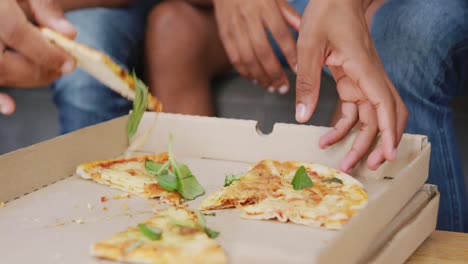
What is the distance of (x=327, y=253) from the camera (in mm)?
825

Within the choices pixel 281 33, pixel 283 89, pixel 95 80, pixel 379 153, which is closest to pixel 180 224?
pixel 379 153

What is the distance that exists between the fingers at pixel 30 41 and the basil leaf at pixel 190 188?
34 centimetres

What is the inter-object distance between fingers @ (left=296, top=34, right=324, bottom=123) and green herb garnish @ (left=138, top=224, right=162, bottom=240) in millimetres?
443

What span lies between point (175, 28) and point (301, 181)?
85 centimetres

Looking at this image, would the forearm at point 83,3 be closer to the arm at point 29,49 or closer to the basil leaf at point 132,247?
the arm at point 29,49

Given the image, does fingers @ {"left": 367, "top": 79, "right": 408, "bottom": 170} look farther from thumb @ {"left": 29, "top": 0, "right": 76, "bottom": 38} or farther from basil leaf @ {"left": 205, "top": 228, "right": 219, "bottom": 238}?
thumb @ {"left": 29, "top": 0, "right": 76, "bottom": 38}

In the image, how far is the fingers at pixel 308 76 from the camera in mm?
1333

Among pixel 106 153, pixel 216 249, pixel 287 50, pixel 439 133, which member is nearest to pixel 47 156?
pixel 106 153

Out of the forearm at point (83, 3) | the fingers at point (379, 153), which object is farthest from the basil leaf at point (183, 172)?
the forearm at point (83, 3)

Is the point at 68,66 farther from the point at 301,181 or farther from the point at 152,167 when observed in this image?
the point at 301,181

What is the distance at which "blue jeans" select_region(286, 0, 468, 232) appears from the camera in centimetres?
160

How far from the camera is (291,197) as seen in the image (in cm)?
116

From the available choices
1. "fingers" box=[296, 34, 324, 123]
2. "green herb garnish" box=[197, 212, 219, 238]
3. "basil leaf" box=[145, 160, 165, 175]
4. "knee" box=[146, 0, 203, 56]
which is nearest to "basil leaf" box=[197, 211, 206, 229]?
"green herb garnish" box=[197, 212, 219, 238]

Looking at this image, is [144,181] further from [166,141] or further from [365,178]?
[365,178]
